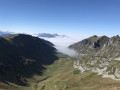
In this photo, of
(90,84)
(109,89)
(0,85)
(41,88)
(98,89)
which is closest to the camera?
(109,89)

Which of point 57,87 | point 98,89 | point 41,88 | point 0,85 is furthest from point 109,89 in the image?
point 0,85

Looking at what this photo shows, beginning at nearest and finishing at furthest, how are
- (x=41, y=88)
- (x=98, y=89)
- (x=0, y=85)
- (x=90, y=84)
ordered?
(x=98, y=89)
(x=90, y=84)
(x=0, y=85)
(x=41, y=88)

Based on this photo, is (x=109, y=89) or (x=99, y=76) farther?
(x=99, y=76)

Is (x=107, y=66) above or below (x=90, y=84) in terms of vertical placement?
above

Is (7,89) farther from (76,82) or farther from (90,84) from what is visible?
(90,84)

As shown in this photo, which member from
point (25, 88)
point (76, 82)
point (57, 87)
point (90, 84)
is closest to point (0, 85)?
point (25, 88)

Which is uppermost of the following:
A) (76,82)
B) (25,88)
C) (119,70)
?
(119,70)

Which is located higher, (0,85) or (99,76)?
(99,76)

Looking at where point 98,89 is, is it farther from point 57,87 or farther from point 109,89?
point 57,87

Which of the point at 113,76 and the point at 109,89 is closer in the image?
the point at 109,89
